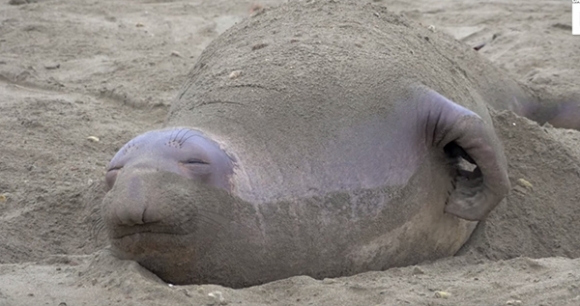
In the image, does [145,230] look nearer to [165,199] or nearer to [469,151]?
[165,199]

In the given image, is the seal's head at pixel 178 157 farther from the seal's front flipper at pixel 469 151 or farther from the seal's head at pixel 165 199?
the seal's front flipper at pixel 469 151

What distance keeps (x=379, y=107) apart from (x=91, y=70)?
377 centimetres

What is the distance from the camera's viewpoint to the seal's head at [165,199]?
336 cm

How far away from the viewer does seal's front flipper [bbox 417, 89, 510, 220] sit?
13.3ft

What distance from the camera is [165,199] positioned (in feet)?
11.0

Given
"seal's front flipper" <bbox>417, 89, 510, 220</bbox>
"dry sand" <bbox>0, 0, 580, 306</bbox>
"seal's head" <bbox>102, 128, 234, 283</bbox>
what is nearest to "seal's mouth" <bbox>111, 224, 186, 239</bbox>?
"seal's head" <bbox>102, 128, 234, 283</bbox>

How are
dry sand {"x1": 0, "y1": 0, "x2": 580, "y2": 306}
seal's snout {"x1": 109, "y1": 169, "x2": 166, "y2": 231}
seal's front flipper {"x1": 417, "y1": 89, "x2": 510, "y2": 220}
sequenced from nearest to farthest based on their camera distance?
seal's snout {"x1": 109, "y1": 169, "x2": 166, "y2": 231}, dry sand {"x1": 0, "y1": 0, "x2": 580, "y2": 306}, seal's front flipper {"x1": 417, "y1": 89, "x2": 510, "y2": 220}

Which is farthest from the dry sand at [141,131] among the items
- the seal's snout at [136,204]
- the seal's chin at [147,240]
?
the seal's snout at [136,204]

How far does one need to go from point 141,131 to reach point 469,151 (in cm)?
252

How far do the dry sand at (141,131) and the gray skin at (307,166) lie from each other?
5.1 inches

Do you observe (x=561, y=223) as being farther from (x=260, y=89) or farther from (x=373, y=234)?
(x=260, y=89)

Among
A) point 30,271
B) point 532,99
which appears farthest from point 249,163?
point 532,99

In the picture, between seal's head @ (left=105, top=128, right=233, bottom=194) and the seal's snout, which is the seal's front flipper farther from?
the seal's snout

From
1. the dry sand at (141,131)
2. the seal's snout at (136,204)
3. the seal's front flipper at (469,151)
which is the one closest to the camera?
the seal's snout at (136,204)
